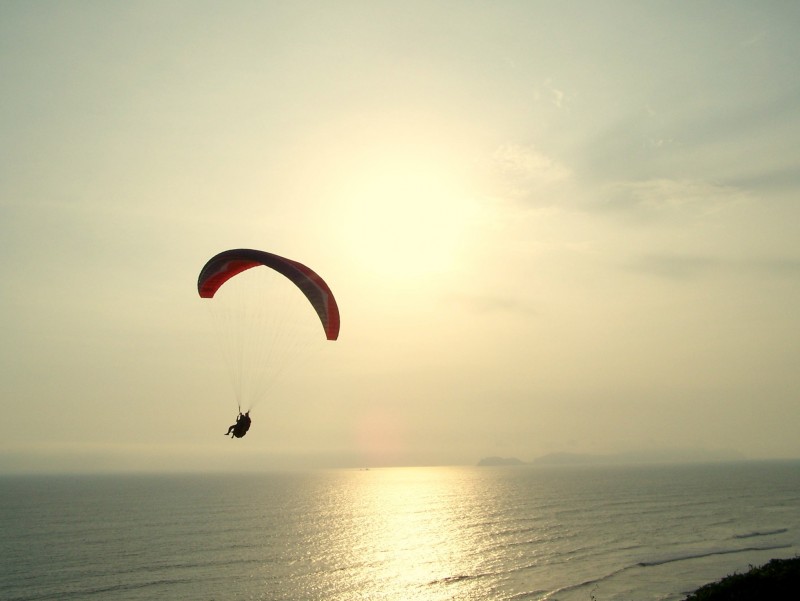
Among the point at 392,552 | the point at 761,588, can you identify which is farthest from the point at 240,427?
the point at 392,552

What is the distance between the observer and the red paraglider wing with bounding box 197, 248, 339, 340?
81.8 feet

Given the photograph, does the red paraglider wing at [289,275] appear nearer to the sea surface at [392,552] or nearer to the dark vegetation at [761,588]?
the dark vegetation at [761,588]

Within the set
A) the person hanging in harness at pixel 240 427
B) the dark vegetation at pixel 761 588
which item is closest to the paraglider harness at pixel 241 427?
the person hanging in harness at pixel 240 427

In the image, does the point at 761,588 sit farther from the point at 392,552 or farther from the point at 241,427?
the point at 392,552

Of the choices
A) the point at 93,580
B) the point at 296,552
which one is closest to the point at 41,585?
the point at 93,580

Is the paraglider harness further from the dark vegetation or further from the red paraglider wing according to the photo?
the dark vegetation

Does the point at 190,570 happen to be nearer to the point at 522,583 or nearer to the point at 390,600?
the point at 390,600

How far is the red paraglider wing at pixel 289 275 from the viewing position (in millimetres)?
24922

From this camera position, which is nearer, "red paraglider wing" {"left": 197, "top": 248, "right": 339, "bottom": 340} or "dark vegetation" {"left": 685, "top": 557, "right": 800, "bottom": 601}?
"dark vegetation" {"left": 685, "top": 557, "right": 800, "bottom": 601}

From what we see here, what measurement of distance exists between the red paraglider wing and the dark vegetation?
20891mm

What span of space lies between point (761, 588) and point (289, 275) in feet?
83.4

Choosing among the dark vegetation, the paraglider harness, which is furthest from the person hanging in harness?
the dark vegetation

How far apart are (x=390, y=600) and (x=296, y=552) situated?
2046cm

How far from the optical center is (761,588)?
25641 millimetres
